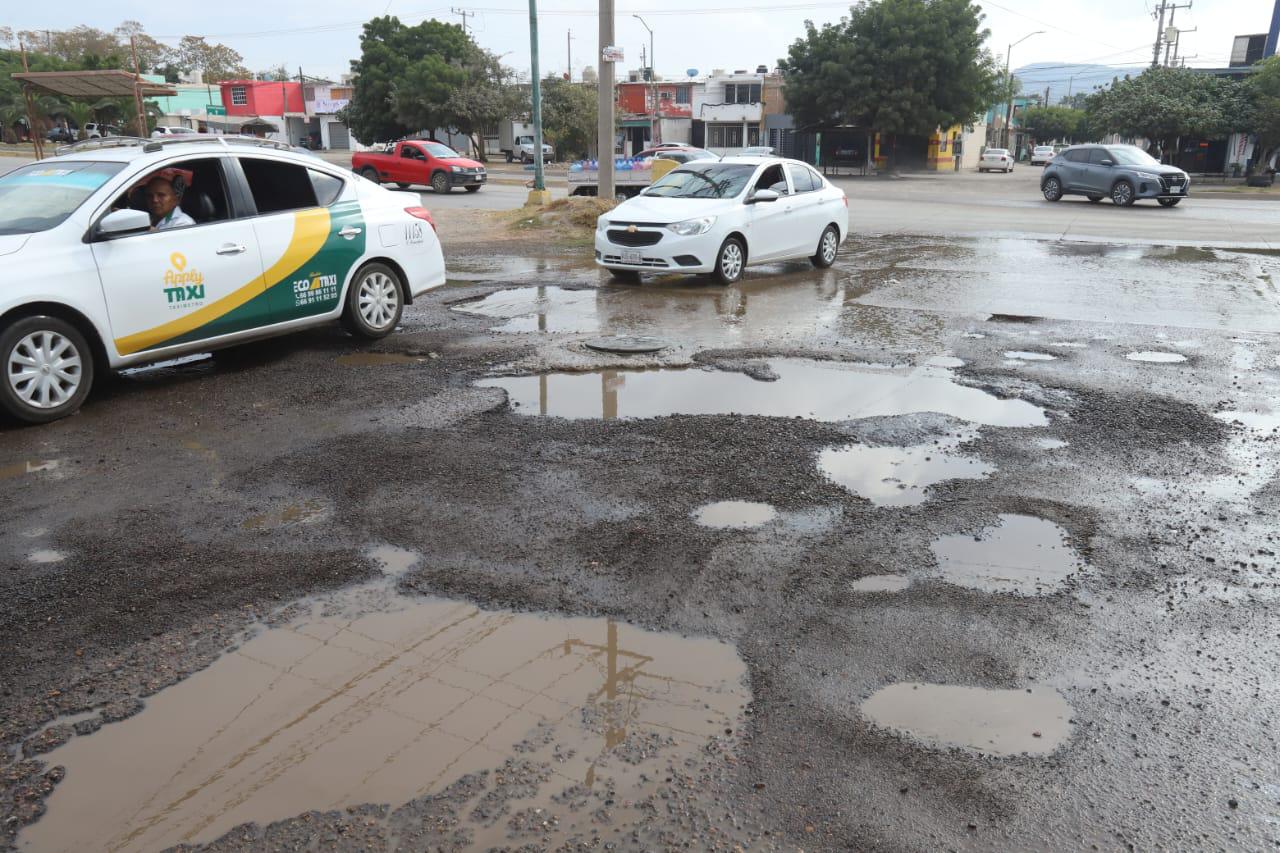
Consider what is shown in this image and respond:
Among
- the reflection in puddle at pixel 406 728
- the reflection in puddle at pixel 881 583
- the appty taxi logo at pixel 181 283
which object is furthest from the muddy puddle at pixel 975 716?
the appty taxi logo at pixel 181 283

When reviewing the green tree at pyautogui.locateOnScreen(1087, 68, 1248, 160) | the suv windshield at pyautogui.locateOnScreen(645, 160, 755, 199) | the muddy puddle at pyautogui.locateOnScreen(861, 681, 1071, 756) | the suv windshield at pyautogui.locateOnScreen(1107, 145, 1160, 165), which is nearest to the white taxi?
the suv windshield at pyautogui.locateOnScreen(645, 160, 755, 199)

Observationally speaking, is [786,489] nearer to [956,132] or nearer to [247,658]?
[247,658]

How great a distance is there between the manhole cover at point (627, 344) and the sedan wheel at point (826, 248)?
5.96 meters

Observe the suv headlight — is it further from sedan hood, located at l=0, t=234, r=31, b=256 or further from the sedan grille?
sedan hood, located at l=0, t=234, r=31, b=256

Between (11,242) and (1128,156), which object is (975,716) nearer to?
(11,242)

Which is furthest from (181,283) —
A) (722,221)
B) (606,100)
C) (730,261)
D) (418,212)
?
(606,100)

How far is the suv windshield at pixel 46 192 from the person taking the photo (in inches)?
271

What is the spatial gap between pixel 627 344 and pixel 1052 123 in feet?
391

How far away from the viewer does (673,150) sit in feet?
113

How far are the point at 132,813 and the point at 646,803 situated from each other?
154 centimetres

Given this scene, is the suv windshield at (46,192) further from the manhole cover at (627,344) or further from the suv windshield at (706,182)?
the suv windshield at (706,182)

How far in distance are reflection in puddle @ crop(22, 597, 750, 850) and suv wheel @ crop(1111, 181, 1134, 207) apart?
2848 centimetres

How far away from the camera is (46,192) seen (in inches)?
284

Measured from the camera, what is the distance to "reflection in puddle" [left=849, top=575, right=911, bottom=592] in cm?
448
